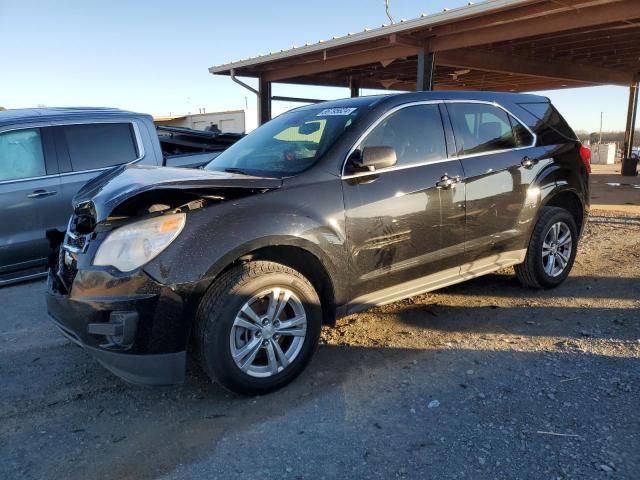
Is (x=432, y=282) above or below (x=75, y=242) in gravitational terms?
below

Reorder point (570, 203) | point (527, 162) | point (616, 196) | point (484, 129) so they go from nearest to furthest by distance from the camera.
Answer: point (484, 129)
point (527, 162)
point (570, 203)
point (616, 196)

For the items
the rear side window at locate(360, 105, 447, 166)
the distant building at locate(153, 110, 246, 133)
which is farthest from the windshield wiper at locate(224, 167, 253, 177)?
the distant building at locate(153, 110, 246, 133)

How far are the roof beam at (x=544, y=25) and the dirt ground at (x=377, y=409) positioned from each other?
6877 millimetres

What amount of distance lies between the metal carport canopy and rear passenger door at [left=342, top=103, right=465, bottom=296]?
6.30 meters

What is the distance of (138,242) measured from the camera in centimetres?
282

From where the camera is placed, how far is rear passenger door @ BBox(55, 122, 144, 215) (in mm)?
5488

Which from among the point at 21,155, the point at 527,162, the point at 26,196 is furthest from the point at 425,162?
the point at 21,155

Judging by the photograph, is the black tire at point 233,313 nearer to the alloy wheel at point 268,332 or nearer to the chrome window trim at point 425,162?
the alloy wheel at point 268,332

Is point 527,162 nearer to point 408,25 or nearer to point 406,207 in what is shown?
point 406,207

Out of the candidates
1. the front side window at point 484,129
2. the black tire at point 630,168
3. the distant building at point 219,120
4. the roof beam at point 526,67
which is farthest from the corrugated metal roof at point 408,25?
the black tire at point 630,168

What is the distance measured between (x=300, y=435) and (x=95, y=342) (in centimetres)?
124

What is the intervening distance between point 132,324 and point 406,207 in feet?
6.47

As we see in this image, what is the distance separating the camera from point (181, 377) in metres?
2.91

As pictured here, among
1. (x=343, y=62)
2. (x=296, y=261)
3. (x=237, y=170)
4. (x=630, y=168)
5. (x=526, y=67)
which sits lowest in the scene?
(x=630, y=168)
